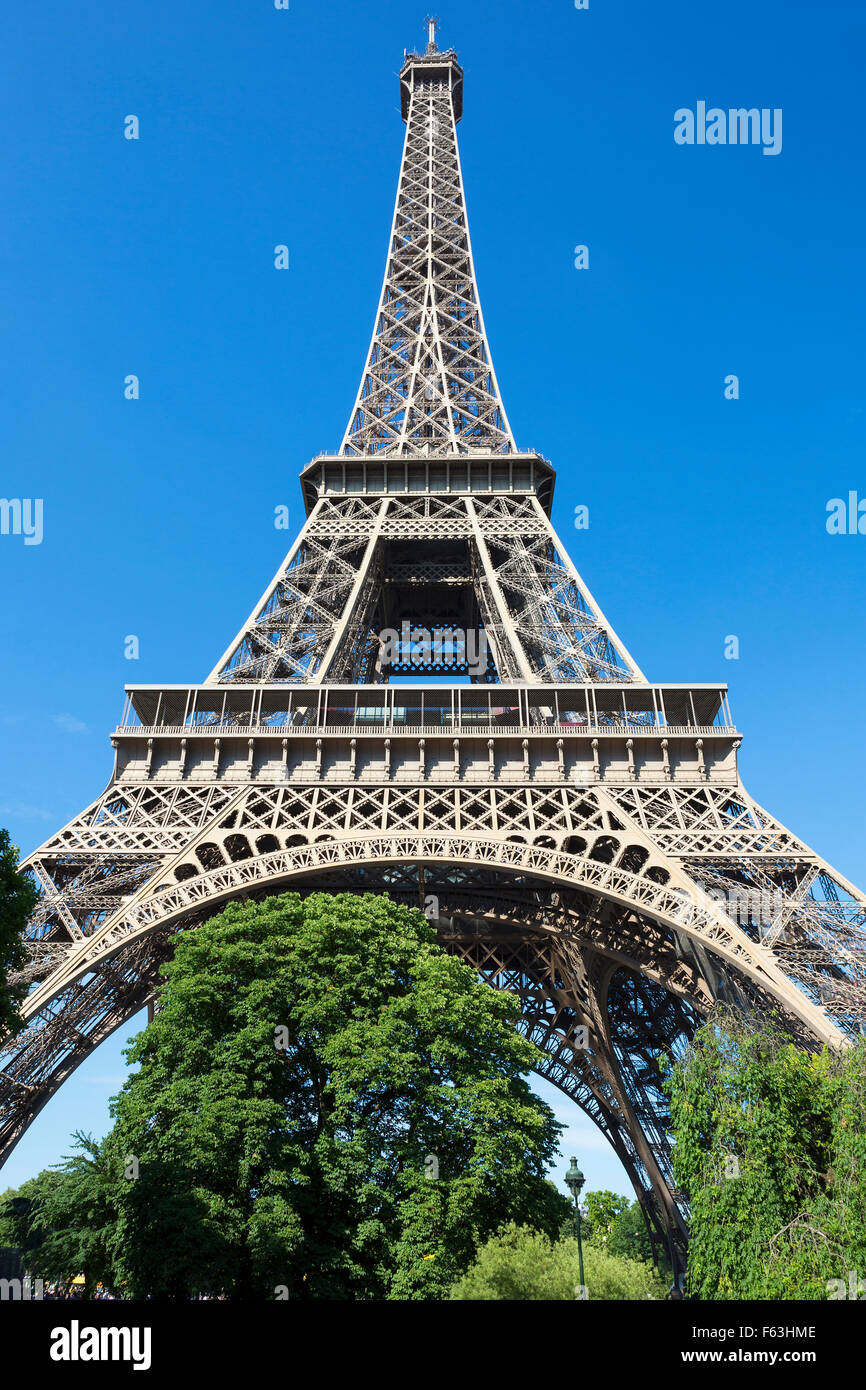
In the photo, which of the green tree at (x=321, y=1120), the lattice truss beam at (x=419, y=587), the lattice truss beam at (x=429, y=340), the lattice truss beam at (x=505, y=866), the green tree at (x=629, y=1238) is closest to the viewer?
the green tree at (x=321, y=1120)

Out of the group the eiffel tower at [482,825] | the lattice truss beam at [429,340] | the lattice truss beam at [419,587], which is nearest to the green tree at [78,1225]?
the eiffel tower at [482,825]

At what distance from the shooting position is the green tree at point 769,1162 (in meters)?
14.4

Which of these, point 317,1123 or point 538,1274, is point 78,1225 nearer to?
→ point 317,1123

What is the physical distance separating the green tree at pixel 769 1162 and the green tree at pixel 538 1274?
4.37ft

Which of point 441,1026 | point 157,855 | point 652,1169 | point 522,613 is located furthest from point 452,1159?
point 522,613

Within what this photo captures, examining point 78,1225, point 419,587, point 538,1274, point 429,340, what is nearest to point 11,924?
point 78,1225

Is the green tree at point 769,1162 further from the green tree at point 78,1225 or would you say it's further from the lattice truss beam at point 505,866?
the green tree at point 78,1225

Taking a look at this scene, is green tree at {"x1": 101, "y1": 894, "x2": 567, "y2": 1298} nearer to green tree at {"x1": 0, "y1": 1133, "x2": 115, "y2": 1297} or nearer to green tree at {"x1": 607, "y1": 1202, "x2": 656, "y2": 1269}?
green tree at {"x1": 0, "y1": 1133, "x2": 115, "y2": 1297}

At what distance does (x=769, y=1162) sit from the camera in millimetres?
16406

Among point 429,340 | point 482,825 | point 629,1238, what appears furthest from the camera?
point 629,1238

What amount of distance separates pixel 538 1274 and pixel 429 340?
41.2 metres

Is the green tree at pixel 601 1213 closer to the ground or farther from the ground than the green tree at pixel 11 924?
closer to the ground

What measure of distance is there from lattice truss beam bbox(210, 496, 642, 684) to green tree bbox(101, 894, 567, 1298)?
34.6 ft

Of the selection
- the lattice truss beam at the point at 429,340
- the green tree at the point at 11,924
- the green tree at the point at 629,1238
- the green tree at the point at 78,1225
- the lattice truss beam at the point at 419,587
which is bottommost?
the green tree at the point at 629,1238
